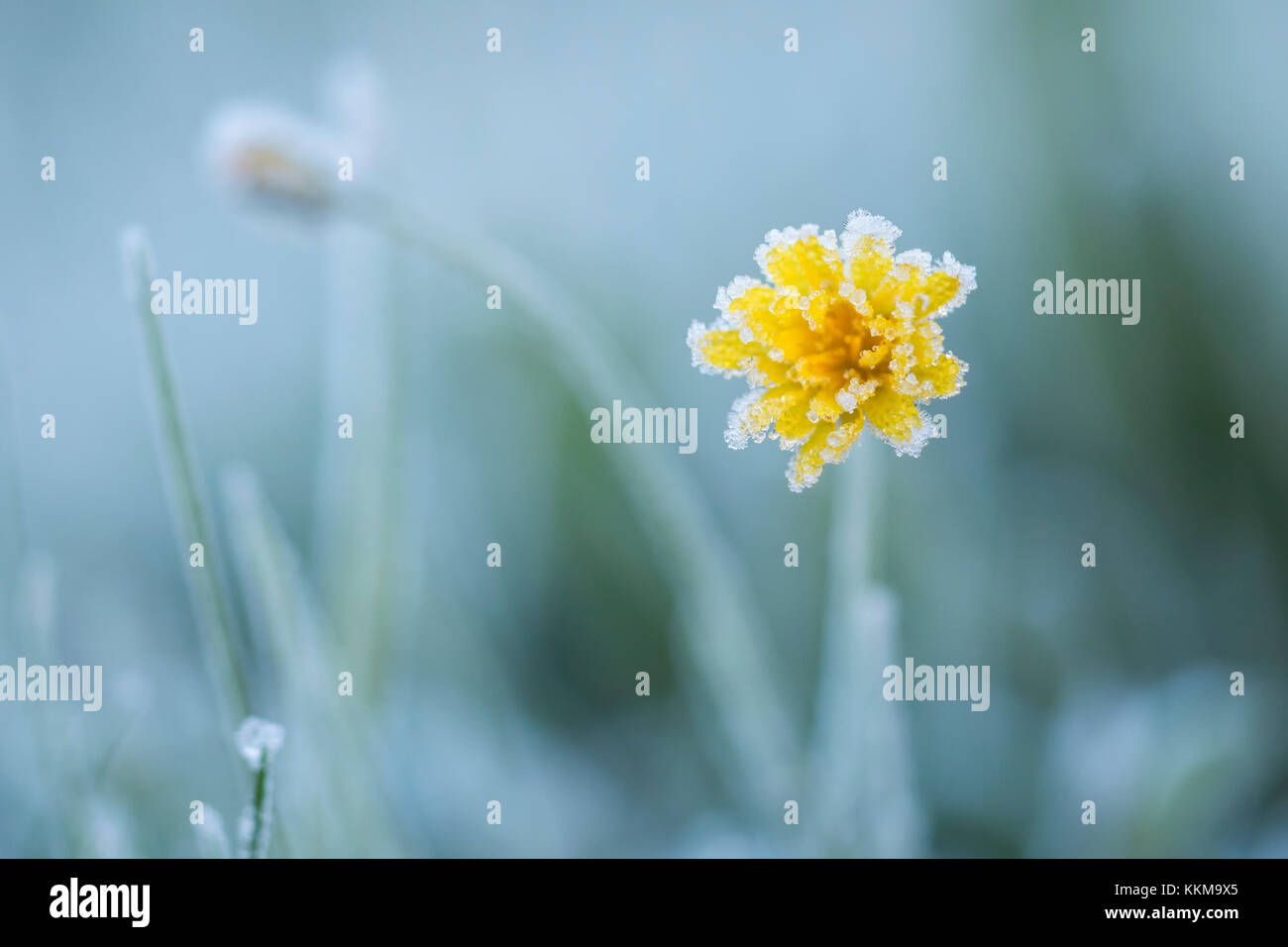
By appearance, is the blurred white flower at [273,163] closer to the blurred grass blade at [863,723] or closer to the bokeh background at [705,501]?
the bokeh background at [705,501]

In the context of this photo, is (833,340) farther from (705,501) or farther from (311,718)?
(705,501)

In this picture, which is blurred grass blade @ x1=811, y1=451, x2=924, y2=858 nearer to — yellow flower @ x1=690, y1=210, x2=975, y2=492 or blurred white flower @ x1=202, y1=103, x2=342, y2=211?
yellow flower @ x1=690, y1=210, x2=975, y2=492

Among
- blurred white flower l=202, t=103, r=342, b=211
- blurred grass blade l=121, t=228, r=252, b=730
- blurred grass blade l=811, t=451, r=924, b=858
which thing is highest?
blurred white flower l=202, t=103, r=342, b=211

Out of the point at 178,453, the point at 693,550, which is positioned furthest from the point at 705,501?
the point at 178,453

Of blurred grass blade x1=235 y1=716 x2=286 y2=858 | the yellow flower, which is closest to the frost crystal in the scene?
blurred grass blade x1=235 y1=716 x2=286 y2=858

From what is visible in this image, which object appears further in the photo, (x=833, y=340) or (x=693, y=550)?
(x=693, y=550)

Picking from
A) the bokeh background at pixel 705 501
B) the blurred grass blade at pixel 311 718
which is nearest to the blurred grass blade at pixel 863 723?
the bokeh background at pixel 705 501
